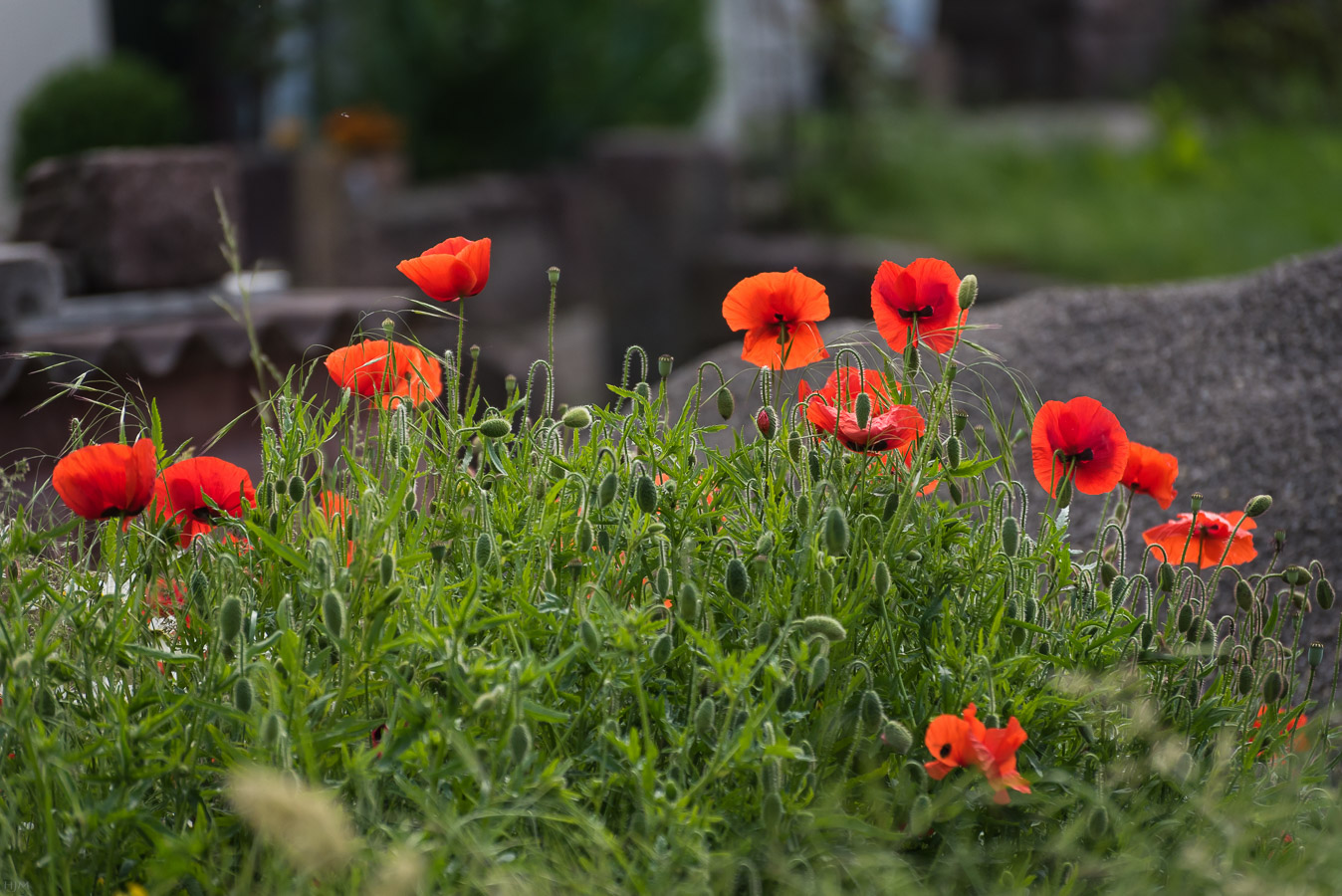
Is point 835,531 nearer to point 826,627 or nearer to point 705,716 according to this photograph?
point 826,627

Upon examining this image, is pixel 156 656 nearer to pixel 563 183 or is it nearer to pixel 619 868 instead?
pixel 619 868

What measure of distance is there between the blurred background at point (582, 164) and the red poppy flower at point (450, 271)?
67.6 inches

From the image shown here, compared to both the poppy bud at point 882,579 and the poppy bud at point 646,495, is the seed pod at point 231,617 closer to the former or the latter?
the poppy bud at point 646,495

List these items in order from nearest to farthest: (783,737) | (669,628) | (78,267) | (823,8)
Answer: (783,737) < (669,628) < (78,267) < (823,8)

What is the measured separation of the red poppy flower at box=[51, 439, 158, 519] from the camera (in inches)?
41.7

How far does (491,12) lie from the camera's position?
790cm

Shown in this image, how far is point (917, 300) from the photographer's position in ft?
3.97

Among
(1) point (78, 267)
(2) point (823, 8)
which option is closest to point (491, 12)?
(2) point (823, 8)

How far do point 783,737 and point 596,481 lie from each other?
383 mm

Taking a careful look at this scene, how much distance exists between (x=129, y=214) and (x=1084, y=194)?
5238 millimetres

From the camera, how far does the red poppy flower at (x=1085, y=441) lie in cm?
118

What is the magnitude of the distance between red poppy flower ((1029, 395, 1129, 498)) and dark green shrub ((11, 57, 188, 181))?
6.35m

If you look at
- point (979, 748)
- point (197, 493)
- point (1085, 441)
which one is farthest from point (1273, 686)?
point (197, 493)

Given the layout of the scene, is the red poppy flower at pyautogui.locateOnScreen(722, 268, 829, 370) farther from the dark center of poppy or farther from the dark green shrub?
the dark green shrub
